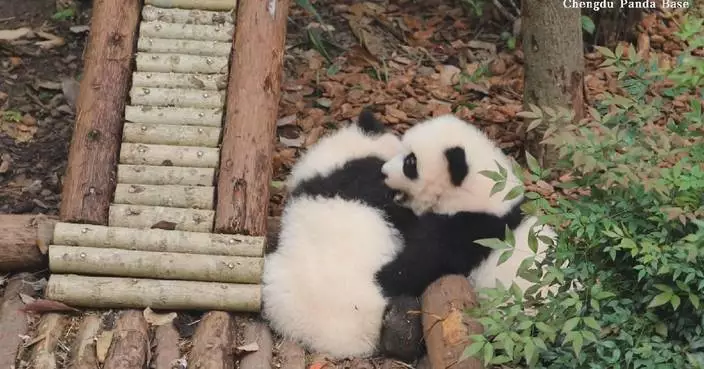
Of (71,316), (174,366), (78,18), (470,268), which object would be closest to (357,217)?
(470,268)

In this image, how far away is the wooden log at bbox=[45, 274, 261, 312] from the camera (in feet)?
14.2

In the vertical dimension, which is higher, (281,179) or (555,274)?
(555,274)

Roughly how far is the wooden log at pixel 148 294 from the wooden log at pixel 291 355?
0.23 metres

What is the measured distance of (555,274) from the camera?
3.40 metres

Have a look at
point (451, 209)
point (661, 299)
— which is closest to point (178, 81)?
point (451, 209)

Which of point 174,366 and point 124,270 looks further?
point 124,270

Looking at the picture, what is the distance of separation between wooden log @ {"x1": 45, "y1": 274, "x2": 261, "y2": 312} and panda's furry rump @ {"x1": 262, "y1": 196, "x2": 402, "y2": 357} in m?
0.12

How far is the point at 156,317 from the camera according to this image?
432cm

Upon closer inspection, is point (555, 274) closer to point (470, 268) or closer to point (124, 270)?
point (470, 268)

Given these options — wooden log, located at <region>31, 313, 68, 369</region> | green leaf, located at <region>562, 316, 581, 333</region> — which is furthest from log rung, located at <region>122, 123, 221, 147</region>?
green leaf, located at <region>562, 316, 581, 333</region>

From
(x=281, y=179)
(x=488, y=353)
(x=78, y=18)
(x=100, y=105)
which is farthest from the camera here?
(x=78, y=18)

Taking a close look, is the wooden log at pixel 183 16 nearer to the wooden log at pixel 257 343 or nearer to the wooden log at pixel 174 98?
the wooden log at pixel 174 98

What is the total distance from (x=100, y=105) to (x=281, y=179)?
124 centimetres

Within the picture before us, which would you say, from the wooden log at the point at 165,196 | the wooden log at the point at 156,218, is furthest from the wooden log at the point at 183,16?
the wooden log at the point at 156,218
